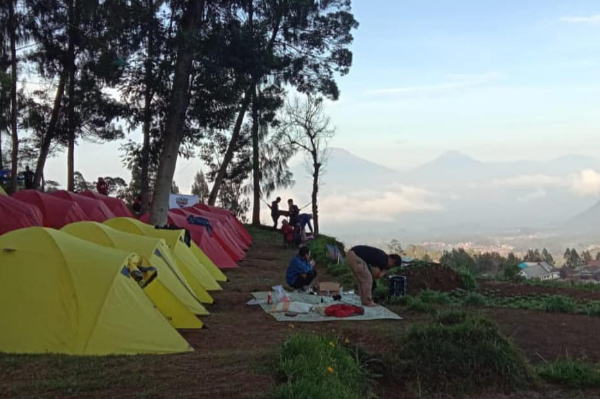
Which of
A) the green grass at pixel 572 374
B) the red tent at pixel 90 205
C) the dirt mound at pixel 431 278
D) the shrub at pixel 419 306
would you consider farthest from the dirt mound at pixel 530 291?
the red tent at pixel 90 205

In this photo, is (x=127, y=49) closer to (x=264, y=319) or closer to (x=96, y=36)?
(x=96, y=36)

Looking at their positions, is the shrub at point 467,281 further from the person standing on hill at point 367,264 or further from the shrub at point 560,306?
the person standing on hill at point 367,264

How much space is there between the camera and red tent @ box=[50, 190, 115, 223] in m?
16.6

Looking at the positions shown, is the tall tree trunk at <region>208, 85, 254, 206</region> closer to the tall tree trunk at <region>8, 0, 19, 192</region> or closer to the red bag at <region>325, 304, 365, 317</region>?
the tall tree trunk at <region>8, 0, 19, 192</region>

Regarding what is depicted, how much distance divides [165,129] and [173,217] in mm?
2334

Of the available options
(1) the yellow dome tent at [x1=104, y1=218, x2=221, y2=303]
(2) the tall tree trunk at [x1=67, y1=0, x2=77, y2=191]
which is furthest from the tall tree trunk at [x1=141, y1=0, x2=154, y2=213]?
(2) the tall tree trunk at [x1=67, y1=0, x2=77, y2=191]

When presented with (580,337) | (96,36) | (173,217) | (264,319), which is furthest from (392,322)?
(96,36)

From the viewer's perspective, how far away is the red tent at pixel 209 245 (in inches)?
614

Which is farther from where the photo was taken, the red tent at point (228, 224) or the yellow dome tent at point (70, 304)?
the red tent at point (228, 224)

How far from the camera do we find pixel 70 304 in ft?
22.1

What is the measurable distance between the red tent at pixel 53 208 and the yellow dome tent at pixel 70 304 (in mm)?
8665

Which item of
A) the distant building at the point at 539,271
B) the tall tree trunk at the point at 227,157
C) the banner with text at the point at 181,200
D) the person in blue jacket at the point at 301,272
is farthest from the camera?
the tall tree trunk at the point at 227,157

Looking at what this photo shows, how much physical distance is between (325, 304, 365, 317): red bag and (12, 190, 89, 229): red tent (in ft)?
28.0

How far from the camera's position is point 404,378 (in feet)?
21.3
